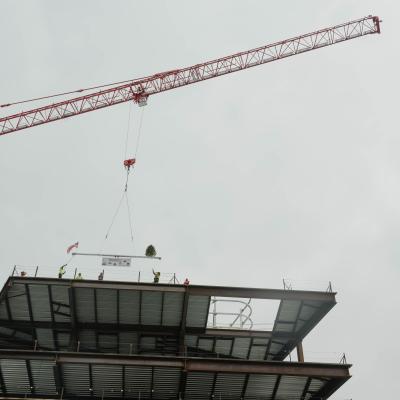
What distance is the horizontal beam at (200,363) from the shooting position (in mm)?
31547

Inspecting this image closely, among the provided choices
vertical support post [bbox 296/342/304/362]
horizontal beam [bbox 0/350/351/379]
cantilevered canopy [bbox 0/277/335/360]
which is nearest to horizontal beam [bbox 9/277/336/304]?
cantilevered canopy [bbox 0/277/335/360]

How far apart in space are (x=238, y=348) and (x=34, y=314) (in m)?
17.1

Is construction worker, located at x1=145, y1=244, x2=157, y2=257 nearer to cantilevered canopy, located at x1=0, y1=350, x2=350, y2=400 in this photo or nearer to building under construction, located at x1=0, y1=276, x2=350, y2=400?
building under construction, located at x1=0, y1=276, x2=350, y2=400

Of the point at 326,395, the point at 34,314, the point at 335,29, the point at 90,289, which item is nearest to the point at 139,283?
the point at 90,289

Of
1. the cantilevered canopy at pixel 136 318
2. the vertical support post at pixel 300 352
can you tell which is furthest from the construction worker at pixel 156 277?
the vertical support post at pixel 300 352

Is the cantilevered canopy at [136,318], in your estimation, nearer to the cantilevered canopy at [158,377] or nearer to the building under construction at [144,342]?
the building under construction at [144,342]

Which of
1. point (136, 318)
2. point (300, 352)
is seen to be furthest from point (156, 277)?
point (300, 352)

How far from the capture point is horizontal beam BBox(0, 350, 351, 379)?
31.5 m

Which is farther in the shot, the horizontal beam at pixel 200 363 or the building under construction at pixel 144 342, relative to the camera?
the building under construction at pixel 144 342

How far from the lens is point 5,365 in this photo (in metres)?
32.3

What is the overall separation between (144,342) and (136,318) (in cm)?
273

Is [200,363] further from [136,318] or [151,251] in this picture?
[151,251]

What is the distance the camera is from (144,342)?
127 feet

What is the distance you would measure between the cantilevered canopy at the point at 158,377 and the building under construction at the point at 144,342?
0.07m
